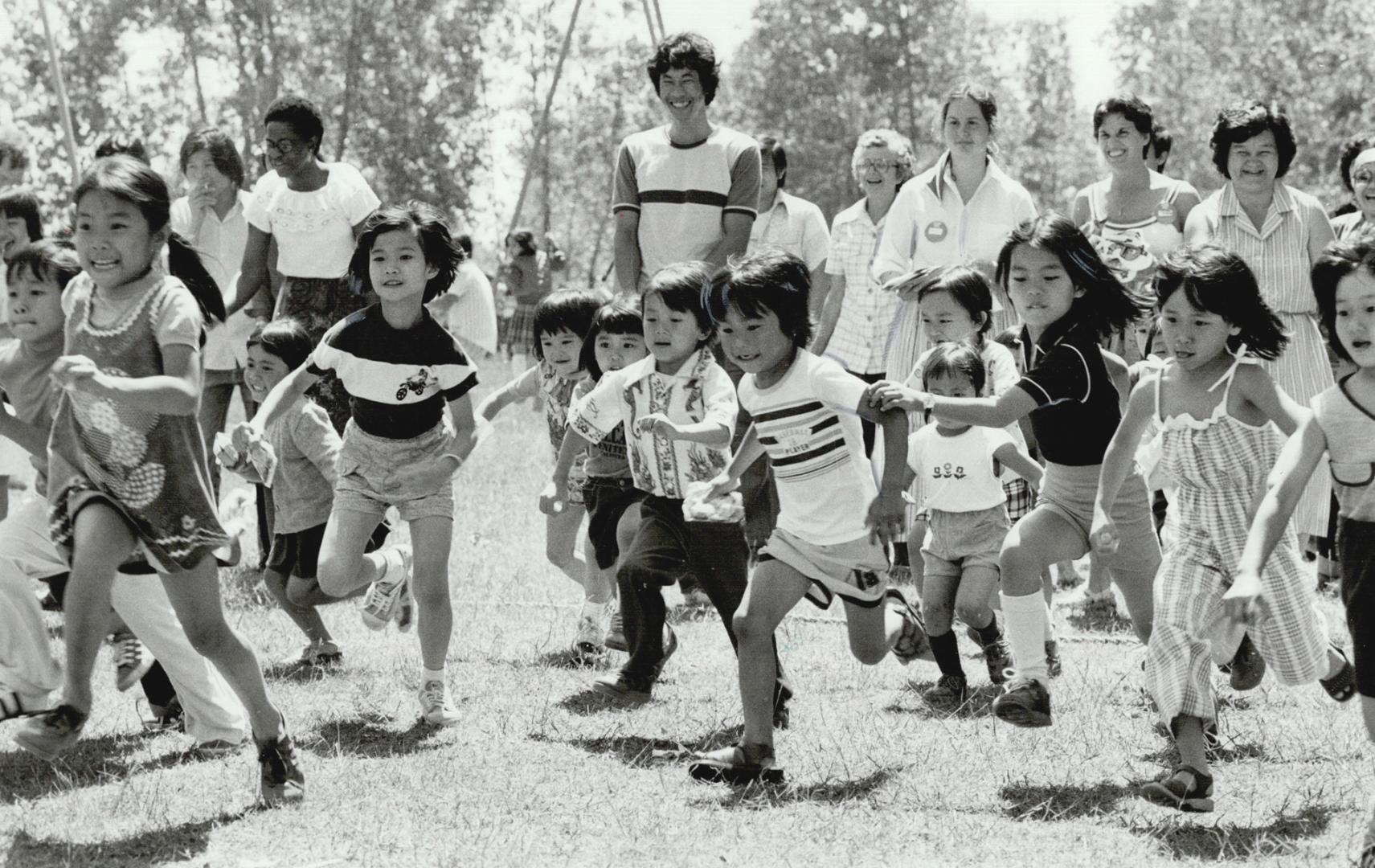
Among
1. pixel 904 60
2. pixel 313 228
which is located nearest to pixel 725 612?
pixel 313 228

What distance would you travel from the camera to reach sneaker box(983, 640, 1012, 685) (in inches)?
234

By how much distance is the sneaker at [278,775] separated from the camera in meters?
4.43

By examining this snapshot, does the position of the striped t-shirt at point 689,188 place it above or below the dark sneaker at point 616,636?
above

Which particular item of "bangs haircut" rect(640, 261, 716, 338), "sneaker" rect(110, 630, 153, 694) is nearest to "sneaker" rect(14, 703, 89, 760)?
"sneaker" rect(110, 630, 153, 694)

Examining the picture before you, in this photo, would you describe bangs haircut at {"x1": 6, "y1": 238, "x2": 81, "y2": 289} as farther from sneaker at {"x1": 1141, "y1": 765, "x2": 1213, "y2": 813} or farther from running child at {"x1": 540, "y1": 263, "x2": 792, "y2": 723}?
sneaker at {"x1": 1141, "y1": 765, "x2": 1213, "y2": 813}

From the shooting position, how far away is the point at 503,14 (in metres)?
36.4

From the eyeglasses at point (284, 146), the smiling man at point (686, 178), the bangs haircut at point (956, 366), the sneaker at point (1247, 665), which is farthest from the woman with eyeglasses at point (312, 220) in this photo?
the sneaker at point (1247, 665)

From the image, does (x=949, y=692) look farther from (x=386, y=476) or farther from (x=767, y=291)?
(x=386, y=476)

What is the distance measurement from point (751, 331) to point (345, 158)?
34.1 m

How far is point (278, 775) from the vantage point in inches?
175

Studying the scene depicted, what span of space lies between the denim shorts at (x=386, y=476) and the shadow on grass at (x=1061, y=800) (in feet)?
7.21

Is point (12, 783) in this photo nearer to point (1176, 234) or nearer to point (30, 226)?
point (30, 226)

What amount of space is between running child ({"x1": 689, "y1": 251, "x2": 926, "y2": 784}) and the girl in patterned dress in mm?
1483

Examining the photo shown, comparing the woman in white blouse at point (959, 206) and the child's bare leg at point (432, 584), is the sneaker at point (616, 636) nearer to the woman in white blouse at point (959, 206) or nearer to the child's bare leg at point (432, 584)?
the child's bare leg at point (432, 584)
